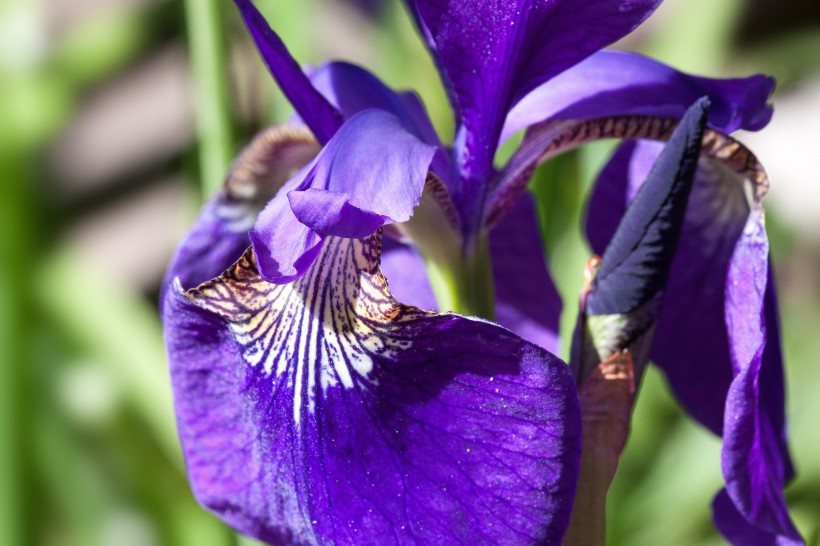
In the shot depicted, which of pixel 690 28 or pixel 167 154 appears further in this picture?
pixel 167 154

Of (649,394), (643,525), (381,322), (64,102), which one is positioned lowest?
(643,525)

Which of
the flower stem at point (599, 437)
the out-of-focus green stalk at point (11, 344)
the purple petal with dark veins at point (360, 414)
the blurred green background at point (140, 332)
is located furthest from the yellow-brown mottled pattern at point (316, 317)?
the out-of-focus green stalk at point (11, 344)

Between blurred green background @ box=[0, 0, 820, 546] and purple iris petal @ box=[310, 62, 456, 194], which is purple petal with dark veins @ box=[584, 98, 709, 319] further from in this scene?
blurred green background @ box=[0, 0, 820, 546]

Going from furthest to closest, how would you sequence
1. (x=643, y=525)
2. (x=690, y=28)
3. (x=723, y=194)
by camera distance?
(x=690, y=28)
(x=643, y=525)
(x=723, y=194)

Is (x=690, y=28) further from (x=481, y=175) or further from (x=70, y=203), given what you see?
(x=70, y=203)

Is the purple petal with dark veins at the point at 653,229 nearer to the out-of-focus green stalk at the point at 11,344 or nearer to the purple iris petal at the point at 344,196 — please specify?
the purple iris petal at the point at 344,196

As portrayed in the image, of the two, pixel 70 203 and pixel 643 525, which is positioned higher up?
pixel 70 203

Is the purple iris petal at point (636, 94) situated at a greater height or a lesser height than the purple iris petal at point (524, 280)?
greater

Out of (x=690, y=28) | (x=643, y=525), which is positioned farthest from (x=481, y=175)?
(x=690, y=28)
